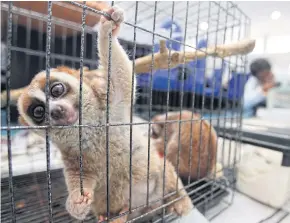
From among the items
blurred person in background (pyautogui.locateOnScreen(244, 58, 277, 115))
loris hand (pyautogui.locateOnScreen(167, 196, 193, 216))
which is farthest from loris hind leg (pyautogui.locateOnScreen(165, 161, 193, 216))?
blurred person in background (pyautogui.locateOnScreen(244, 58, 277, 115))

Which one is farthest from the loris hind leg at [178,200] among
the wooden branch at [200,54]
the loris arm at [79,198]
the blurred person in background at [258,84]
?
the blurred person in background at [258,84]

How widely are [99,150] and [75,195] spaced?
0.18m

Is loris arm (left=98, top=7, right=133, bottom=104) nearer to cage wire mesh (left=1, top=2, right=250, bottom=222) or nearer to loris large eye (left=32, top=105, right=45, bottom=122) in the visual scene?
cage wire mesh (left=1, top=2, right=250, bottom=222)

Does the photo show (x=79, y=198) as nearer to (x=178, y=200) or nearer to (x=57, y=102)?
(x=57, y=102)

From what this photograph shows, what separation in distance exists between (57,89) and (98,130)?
190mm

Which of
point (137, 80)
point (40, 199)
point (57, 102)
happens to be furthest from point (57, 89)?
point (40, 199)

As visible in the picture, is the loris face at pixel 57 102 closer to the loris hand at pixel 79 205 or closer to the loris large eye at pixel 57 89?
the loris large eye at pixel 57 89

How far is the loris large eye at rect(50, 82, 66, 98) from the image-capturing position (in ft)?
2.39

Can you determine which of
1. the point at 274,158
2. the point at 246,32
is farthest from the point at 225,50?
the point at 274,158

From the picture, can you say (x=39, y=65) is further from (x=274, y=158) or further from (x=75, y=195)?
(x=274, y=158)

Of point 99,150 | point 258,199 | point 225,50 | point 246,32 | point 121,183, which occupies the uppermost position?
point 246,32

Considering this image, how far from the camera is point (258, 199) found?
109 centimetres

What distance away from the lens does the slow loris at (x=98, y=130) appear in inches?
28.0

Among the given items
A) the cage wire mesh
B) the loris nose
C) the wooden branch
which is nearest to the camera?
the cage wire mesh
